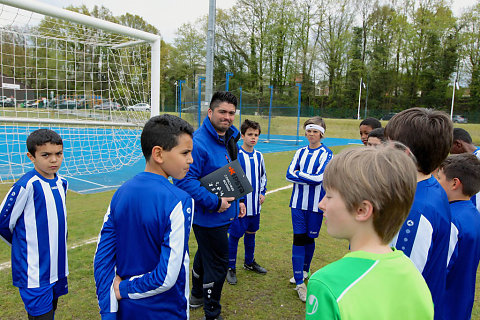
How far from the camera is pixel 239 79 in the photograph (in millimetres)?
46031

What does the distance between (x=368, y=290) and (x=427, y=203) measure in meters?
0.72

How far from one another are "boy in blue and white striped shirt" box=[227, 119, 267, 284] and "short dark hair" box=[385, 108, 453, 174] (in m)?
2.58

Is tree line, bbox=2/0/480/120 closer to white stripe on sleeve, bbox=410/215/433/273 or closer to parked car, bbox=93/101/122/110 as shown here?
parked car, bbox=93/101/122/110

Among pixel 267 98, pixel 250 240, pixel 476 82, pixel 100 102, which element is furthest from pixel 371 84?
pixel 250 240

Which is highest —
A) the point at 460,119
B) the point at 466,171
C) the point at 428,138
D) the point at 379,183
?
the point at 460,119

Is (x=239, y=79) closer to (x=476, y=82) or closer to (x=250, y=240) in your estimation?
(x=476, y=82)

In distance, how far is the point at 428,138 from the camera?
153 cm

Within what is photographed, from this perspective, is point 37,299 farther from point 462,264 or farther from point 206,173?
point 462,264

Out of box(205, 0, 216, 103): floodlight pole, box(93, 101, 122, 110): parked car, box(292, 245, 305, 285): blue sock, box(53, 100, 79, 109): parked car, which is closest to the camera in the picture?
box(292, 245, 305, 285): blue sock

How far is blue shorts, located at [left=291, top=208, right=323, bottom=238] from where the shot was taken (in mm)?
3680

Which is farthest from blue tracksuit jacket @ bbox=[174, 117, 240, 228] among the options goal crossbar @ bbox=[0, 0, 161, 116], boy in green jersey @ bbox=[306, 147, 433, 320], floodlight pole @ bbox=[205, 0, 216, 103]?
floodlight pole @ bbox=[205, 0, 216, 103]

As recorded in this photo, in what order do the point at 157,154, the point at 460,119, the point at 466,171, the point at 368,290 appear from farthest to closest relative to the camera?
the point at 460,119 → the point at 466,171 → the point at 157,154 → the point at 368,290

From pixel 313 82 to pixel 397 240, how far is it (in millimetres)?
47755

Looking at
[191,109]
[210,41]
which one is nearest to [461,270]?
[210,41]
